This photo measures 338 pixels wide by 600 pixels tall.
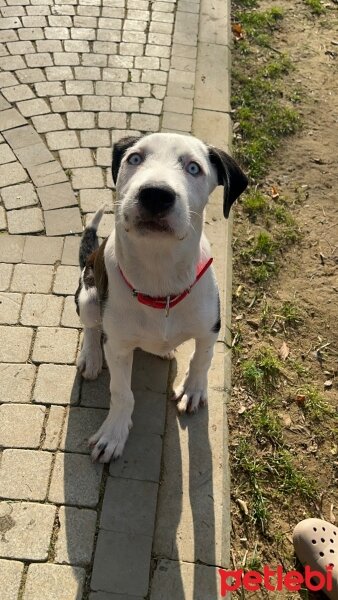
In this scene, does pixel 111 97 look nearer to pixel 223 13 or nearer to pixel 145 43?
pixel 145 43

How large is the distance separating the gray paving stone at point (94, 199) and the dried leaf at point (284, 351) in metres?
1.96

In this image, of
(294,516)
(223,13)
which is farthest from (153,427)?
(223,13)

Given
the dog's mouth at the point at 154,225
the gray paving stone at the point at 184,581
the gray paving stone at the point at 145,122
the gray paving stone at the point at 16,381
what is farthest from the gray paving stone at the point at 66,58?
the gray paving stone at the point at 184,581

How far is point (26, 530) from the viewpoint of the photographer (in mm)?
3115

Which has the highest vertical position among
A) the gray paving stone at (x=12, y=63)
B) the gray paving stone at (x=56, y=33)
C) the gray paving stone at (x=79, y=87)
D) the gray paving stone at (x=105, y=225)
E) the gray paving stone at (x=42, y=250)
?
the gray paving stone at (x=56, y=33)

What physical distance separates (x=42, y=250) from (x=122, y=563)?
8.47 ft

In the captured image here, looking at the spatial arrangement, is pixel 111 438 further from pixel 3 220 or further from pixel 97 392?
pixel 3 220

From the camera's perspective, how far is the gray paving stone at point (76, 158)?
17.4 feet

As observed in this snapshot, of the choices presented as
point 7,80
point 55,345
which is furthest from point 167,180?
point 7,80

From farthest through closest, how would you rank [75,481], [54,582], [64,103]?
1. [64,103]
2. [75,481]
3. [54,582]

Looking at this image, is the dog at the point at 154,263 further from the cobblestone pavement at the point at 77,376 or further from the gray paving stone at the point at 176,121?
the gray paving stone at the point at 176,121

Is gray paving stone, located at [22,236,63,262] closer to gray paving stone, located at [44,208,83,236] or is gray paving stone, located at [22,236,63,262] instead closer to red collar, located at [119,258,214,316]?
gray paving stone, located at [44,208,83,236]

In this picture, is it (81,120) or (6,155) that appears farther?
(81,120)

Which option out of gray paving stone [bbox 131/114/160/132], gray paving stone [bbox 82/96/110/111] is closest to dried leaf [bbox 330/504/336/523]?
gray paving stone [bbox 131/114/160/132]
